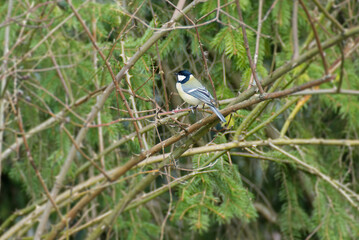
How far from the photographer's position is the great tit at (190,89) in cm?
201

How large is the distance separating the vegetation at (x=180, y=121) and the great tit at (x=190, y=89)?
4 cm

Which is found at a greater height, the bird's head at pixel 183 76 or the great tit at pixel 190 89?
the bird's head at pixel 183 76

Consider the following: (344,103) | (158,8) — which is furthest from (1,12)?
(344,103)

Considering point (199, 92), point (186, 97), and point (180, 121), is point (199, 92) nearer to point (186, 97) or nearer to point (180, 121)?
point (186, 97)

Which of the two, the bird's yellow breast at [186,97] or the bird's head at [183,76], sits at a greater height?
the bird's head at [183,76]

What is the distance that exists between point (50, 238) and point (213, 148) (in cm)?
120

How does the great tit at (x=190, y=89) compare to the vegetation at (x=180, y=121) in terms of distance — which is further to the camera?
the great tit at (x=190, y=89)

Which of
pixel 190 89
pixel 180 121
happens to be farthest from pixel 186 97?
pixel 180 121

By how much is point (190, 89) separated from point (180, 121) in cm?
25

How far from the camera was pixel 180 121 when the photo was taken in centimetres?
187

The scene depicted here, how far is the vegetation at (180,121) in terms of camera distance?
1.88m

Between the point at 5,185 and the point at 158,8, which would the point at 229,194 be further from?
the point at 5,185

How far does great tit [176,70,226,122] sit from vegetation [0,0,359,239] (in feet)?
0.14

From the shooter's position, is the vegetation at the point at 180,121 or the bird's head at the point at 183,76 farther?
the bird's head at the point at 183,76
